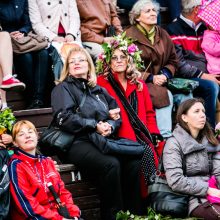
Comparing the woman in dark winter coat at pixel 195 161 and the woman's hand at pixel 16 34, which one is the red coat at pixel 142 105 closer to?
the woman in dark winter coat at pixel 195 161

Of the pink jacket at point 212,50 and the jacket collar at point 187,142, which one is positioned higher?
the pink jacket at point 212,50

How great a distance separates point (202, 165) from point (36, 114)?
1774 mm

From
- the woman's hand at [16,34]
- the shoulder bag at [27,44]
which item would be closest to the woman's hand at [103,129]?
the shoulder bag at [27,44]

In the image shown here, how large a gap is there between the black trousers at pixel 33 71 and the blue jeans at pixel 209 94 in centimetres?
183

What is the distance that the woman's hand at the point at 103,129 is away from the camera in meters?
6.81

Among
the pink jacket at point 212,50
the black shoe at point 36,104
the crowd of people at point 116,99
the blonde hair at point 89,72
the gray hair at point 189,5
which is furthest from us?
the gray hair at point 189,5

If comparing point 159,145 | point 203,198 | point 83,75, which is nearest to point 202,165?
point 203,198

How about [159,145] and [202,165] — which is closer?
[202,165]

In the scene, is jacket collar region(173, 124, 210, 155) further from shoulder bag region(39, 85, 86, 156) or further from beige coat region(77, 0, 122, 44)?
beige coat region(77, 0, 122, 44)

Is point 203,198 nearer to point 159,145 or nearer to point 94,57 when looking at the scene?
point 159,145

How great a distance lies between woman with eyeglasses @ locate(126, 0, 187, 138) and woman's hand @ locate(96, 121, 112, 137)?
1275 millimetres

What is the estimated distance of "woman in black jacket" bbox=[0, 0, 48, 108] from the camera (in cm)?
781

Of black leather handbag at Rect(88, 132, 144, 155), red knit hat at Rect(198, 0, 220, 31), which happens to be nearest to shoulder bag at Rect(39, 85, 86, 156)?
black leather handbag at Rect(88, 132, 144, 155)

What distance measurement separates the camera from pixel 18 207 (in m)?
6.00
